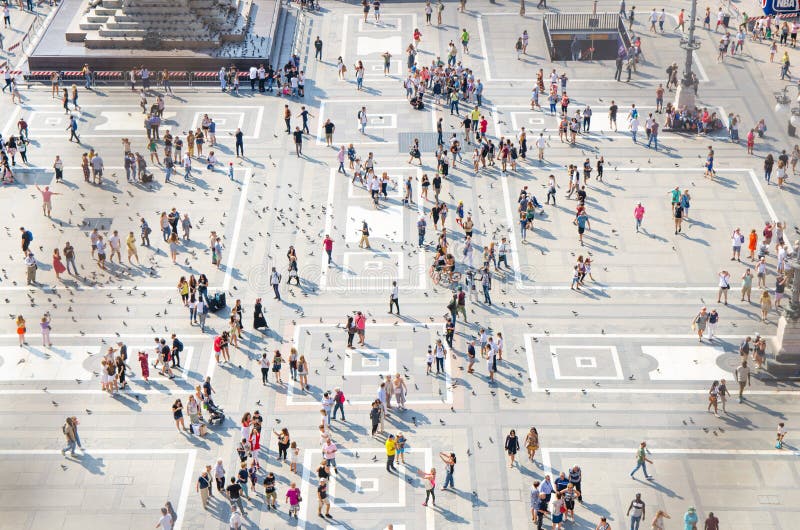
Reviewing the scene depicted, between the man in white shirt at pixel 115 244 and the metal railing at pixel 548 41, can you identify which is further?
the metal railing at pixel 548 41

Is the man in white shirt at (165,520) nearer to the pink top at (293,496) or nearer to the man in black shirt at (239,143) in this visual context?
the pink top at (293,496)

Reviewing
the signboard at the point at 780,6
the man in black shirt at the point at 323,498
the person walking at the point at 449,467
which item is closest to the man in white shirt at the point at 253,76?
the signboard at the point at 780,6

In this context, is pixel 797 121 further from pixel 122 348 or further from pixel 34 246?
pixel 34 246

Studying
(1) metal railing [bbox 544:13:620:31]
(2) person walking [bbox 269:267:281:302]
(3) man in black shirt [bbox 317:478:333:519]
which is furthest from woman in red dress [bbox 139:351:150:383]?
(1) metal railing [bbox 544:13:620:31]

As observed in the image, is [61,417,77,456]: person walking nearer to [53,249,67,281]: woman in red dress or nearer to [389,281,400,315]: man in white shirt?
[53,249,67,281]: woman in red dress

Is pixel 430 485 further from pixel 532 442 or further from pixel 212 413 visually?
pixel 212 413

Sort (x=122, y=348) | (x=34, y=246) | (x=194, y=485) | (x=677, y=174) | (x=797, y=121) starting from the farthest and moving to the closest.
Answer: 1. (x=677, y=174)
2. (x=34, y=246)
3. (x=797, y=121)
4. (x=122, y=348)
5. (x=194, y=485)

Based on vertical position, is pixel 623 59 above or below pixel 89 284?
above

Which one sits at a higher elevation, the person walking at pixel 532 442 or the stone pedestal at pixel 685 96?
the stone pedestal at pixel 685 96

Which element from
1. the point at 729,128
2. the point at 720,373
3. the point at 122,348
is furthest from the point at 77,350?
the point at 729,128
